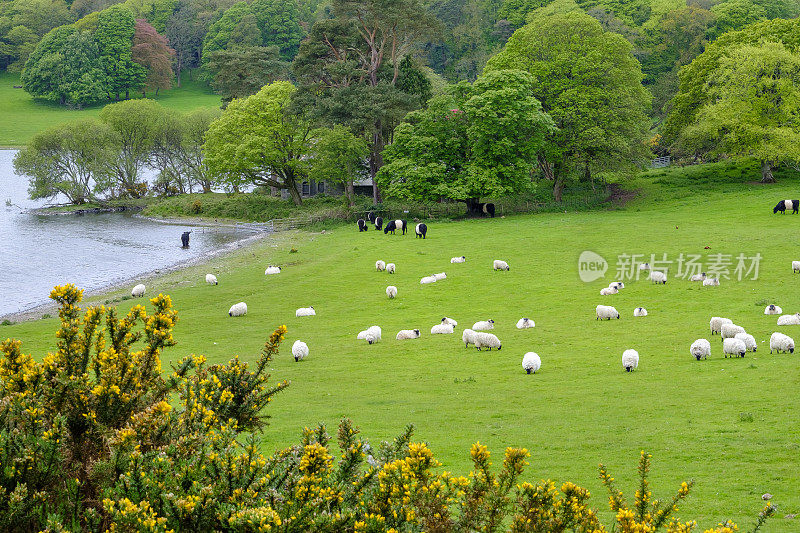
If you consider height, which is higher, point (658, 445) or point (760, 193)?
point (760, 193)

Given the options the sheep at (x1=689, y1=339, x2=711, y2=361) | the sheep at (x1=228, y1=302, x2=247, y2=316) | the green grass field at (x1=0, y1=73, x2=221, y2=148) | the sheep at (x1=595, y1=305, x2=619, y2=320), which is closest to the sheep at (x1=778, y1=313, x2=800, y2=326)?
the sheep at (x1=689, y1=339, x2=711, y2=361)

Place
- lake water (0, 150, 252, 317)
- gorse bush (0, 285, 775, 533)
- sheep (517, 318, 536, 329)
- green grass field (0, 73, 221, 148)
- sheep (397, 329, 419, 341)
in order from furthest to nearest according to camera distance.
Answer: green grass field (0, 73, 221, 148)
lake water (0, 150, 252, 317)
sheep (517, 318, 536, 329)
sheep (397, 329, 419, 341)
gorse bush (0, 285, 775, 533)

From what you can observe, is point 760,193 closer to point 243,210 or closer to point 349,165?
point 349,165

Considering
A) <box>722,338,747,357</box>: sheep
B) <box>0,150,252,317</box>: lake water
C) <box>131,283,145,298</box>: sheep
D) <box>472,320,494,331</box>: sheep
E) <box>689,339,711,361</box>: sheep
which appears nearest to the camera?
<box>722,338,747,357</box>: sheep

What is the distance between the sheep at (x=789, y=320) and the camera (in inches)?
926

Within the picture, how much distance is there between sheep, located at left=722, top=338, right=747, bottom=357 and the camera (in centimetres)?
2022

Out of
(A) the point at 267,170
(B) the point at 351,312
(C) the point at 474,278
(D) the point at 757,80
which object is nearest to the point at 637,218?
(D) the point at 757,80

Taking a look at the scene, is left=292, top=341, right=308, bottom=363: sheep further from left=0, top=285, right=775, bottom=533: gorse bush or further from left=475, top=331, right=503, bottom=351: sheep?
left=0, top=285, right=775, bottom=533: gorse bush

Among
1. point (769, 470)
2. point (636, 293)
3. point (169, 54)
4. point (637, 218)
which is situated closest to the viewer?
point (769, 470)

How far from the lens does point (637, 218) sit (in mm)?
55719

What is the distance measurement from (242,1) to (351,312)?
14619 cm

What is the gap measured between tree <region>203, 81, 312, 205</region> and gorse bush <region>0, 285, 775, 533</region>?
65.1m

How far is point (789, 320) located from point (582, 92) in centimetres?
4372

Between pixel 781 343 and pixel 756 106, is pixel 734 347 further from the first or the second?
pixel 756 106
